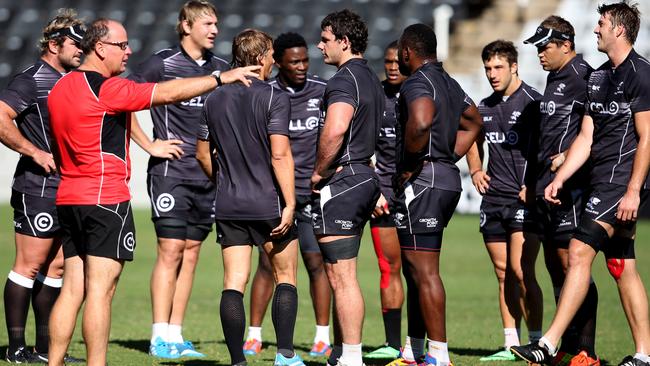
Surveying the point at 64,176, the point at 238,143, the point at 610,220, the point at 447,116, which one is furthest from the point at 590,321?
the point at 64,176

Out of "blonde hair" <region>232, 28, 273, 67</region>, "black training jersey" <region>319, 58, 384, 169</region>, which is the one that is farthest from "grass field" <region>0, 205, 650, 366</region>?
"blonde hair" <region>232, 28, 273, 67</region>

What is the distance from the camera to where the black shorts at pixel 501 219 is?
28.5 ft

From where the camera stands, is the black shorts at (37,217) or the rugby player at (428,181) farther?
the black shorts at (37,217)

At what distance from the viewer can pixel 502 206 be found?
29.0 feet

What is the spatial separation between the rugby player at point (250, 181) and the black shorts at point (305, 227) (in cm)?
137

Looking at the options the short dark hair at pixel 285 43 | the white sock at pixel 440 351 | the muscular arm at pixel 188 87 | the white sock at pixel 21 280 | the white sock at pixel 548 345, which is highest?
the short dark hair at pixel 285 43

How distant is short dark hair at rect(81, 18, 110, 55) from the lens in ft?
21.7

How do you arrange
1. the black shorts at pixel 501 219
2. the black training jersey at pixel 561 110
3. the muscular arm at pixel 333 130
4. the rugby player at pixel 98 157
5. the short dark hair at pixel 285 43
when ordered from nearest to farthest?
the rugby player at pixel 98 157
the muscular arm at pixel 333 130
the black training jersey at pixel 561 110
the short dark hair at pixel 285 43
the black shorts at pixel 501 219

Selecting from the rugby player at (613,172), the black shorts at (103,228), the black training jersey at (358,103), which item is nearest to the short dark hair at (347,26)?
the black training jersey at (358,103)

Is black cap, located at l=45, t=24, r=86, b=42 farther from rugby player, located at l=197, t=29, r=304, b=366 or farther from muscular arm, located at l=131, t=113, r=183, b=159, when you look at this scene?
muscular arm, located at l=131, t=113, r=183, b=159

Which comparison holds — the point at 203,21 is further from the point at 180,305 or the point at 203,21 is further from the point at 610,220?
the point at 610,220

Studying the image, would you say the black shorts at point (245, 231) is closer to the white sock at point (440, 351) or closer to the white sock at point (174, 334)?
the white sock at point (440, 351)

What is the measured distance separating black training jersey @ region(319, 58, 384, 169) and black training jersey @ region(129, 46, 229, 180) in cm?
200

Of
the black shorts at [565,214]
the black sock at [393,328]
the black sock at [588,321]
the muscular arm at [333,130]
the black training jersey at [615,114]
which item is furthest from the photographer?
the black sock at [393,328]
